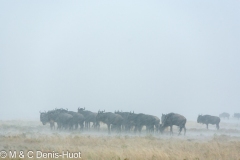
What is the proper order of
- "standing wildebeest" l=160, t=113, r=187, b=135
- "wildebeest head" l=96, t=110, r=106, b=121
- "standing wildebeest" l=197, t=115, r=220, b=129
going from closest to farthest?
"standing wildebeest" l=160, t=113, r=187, b=135 → "wildebeest head" l=96, t=110, r=106, b=121 → "standing wildebeest" l=197, t=115, r=220, b=129

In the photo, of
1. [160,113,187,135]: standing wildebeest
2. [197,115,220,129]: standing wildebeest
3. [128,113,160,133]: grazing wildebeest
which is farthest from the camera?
[197,115,220,129]: standing wildebeest

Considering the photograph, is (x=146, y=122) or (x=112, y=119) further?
(x=146, y=122)

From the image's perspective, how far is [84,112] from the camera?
5031cm

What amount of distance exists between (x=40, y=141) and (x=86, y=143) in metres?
3.65

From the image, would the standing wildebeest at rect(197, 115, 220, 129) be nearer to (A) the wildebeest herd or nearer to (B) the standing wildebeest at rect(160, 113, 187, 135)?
(A) the wildebeest herd

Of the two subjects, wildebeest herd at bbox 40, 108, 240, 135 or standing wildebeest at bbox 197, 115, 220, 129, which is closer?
wildebeest herd at bbox 40, 108, 240, 135

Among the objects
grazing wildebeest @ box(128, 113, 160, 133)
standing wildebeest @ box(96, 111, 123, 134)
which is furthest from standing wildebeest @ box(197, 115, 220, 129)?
standing wildebeest @ box(96, 111, 123, 134)

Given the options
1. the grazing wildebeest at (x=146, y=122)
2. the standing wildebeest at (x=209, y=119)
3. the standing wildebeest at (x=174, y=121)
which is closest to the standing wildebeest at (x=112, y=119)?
the grazing wildebeest at (x=146, y=122)

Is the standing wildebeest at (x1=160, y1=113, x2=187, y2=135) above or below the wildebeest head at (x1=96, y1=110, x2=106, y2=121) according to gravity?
below

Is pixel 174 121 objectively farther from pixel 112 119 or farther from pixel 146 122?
pixel 112 119

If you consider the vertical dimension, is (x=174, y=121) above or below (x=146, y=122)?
above

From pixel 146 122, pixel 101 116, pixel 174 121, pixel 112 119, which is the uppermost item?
pixel 101 116

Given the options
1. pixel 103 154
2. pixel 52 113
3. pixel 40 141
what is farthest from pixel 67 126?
pixel 103 154

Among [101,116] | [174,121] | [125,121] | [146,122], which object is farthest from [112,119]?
[174,121]
